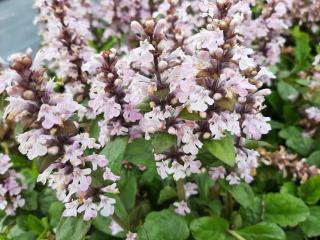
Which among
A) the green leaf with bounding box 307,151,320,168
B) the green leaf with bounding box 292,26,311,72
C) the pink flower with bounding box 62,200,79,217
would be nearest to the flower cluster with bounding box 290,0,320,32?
the green leaf with bounding box 292,26,311,72

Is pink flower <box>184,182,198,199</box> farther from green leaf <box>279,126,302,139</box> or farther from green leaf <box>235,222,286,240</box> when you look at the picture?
green leaf <box>279,126,302,139</box>

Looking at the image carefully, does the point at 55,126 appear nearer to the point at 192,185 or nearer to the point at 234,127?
the point at 234,127

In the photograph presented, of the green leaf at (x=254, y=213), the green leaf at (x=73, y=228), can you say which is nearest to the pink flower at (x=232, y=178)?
the green leaf at (x=254, y=213)

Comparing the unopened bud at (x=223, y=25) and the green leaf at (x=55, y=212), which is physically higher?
the unopened bud at (x=223, y=25)

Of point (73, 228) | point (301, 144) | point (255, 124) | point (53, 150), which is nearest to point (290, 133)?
point (301, 144)

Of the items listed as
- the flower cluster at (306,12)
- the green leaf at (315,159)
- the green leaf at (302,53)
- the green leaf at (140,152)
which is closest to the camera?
the green leaf at (140,152)

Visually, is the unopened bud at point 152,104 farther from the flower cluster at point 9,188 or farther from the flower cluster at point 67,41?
the flower cluster at point 9,188

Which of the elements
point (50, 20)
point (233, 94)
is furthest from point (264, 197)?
point (50, 20)
